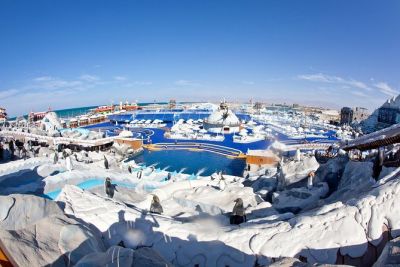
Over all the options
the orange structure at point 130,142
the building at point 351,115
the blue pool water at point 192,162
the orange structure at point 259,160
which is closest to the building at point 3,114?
the orange structure at point 130,142

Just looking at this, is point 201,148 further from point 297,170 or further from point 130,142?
point 297,170

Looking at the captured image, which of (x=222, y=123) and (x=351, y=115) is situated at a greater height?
(x=351, y=115)

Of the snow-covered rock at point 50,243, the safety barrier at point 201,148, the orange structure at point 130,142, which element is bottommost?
the safety barrier at point 201,148

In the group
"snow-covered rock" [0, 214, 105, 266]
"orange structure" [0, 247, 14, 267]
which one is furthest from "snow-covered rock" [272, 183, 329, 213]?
"orange structure" [0, 247, 14, 267]

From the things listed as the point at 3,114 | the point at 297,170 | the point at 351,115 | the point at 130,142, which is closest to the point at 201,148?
the point at 130,142

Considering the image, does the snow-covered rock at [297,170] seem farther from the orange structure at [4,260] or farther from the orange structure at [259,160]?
the orange structure at [4,260]

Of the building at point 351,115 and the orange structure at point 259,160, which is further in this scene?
the building at point 351,115

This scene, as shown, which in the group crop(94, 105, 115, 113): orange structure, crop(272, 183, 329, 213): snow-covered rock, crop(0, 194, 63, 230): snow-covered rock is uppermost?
crop(94, 105, 115, 113): orange structure

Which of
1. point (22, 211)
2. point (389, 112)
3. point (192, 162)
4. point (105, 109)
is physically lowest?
point (192, 162)

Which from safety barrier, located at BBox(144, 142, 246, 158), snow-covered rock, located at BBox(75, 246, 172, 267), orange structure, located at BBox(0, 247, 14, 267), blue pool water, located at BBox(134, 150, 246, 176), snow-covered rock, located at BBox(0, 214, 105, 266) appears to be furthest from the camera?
safety barrier, located at BBox(144, 142, 246, 158)

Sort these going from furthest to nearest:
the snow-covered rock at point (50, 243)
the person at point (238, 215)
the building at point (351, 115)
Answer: the building at point (351, 115), the person at point (238, 215), the snow-covered rock at point (50, 243)

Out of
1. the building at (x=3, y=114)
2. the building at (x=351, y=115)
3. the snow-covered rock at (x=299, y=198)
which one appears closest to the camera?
the snow-covered rock at (x=299, y=198)

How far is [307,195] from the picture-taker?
33.2 ft

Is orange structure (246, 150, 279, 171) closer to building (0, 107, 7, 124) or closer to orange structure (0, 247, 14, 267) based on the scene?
orange structure (0, 247, 14, 267)
